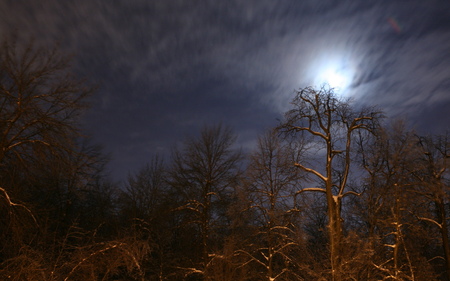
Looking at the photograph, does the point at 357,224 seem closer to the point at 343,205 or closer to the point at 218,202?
the point at 343,205

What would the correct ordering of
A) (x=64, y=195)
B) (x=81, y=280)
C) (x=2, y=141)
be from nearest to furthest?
(x=81, y=280) → (x=2, y=141) → (x=64, y=195)

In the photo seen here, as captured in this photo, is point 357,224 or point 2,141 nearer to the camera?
point 2,141

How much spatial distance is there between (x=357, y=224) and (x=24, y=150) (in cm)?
1948

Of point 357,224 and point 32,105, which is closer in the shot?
point 32,105

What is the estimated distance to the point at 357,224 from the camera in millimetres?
22281

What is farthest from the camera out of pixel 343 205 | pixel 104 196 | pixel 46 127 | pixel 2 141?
pixel 104 196

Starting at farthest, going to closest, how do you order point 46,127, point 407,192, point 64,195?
point 64,195
point 407,192
point 46,127

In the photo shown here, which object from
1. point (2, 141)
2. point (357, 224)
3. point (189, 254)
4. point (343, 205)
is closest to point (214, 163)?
point (189, 254)

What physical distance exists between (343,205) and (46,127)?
16.4m

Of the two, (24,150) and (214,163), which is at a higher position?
(214,163)

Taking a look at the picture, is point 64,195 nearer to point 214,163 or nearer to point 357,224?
point 214,163

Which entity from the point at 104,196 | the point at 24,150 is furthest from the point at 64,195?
the point at 24,150

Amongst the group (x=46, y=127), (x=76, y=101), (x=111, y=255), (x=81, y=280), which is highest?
(x=76, y=101)

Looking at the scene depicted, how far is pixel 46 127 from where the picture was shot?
1271cm
